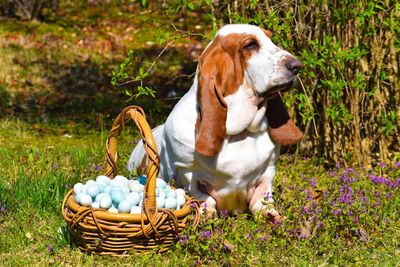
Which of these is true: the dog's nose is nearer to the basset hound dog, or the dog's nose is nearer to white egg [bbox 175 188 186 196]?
the basset hound dog

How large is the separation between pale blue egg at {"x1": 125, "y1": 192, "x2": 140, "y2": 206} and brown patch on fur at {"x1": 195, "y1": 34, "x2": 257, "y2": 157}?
44 centimetres

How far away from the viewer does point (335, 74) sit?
5781mm

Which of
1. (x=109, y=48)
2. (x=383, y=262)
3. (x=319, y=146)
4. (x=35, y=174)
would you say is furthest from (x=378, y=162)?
(x=109, y=48)

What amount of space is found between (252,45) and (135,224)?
1165mm

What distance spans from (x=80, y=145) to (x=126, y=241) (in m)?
2.89

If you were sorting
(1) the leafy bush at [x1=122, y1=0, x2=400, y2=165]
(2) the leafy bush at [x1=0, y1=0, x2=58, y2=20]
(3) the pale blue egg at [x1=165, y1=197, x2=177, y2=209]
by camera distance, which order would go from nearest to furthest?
(3) the pale blue egg at [x1=165, y1=197, x2=177, y2=209] < (1) the leafy bush at [x1=122, y1=0, x2=400, y2=165] < (2) the leafy bush at [x1=0, y1=0, x2=58, y2=20]

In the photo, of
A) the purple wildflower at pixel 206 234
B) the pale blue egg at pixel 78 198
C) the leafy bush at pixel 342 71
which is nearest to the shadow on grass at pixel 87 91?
the leafy bush at pixel 342 71

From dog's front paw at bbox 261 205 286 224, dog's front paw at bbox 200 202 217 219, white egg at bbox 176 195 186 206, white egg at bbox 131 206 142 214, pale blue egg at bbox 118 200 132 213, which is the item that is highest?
pale blue egg at bbox 118 200 132 213

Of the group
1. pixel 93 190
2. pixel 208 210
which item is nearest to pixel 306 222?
pixel 208 210

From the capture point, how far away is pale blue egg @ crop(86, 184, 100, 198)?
401 centimetres

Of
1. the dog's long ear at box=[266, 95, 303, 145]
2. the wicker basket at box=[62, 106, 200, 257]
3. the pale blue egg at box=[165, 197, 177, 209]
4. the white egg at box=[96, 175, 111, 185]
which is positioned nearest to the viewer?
the wicker basket at box=[62, 106, 200, 257]

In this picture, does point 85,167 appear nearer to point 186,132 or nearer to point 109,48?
point 186,132

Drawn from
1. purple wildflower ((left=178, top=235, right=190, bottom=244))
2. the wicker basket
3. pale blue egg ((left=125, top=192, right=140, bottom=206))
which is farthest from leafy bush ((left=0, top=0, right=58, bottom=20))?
purple wildflower ((left=178, top=235, right=190, bottom=244))

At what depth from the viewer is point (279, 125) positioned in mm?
4512
